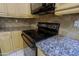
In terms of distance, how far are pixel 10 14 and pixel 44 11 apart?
0.91ft

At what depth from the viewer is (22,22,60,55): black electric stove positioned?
3.15ft

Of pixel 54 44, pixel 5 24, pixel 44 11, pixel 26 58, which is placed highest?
pixel 44 11

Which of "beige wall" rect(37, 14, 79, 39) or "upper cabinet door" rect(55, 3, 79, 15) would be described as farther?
"beige wall" rect(37, 14, 79, 39)

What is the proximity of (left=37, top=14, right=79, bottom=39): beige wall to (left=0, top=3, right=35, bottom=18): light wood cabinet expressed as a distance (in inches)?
5.1

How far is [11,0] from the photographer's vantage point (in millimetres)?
860

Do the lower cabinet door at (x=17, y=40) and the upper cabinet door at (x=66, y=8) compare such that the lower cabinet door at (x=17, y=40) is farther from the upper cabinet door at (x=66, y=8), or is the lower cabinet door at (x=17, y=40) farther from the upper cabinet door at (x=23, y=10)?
the upper cabinet door at (x=66, y=8)

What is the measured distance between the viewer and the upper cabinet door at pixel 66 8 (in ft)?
2.33

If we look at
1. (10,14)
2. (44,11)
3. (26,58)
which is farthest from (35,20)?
(26,58)

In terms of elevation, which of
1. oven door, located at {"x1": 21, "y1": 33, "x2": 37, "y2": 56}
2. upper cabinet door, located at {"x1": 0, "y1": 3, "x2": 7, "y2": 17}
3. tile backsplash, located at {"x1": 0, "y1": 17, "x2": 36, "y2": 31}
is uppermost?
upper cabinet door, located at {"x1": 0, "y1": 3, "x2": 7, "y2": 17}

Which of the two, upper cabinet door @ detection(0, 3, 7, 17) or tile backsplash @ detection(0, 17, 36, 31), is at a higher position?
upper cabinet door @ detection(0, 3, 7, 17)

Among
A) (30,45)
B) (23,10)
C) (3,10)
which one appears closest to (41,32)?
(30,45)

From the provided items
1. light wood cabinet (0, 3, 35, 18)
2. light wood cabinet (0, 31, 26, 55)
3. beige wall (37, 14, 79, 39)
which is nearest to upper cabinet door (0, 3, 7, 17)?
light wood cabinet (0, 3, 35, 18)

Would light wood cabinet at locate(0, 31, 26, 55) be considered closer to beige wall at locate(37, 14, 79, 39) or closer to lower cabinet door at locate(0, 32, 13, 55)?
lower cabinet door at locate(0, 32, 13, 55)

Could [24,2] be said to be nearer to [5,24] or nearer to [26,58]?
[5,24]
